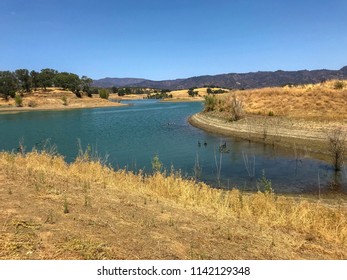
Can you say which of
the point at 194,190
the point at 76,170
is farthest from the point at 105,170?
the point at 194,190

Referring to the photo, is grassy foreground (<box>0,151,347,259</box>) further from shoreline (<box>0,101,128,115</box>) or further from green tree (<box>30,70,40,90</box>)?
green tree (<box>30,70,40,90</box>)

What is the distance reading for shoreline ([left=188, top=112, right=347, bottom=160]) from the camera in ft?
93.5

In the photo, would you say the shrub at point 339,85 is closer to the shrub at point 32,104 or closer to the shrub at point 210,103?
the shrub at point 210,103

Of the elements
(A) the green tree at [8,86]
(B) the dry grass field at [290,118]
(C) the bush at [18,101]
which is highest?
(A) the green tree at [8,86]

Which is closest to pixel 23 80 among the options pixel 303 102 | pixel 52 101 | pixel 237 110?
pixel 52 101

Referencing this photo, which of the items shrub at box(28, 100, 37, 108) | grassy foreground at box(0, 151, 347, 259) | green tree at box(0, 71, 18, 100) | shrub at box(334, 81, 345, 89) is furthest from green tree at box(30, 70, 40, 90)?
grassy foreground at box(0, 151, 347, 259)

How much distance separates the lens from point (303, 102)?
4372cm

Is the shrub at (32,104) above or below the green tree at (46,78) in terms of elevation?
below

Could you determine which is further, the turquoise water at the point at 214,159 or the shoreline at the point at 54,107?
the shoreline at the point at 54,107

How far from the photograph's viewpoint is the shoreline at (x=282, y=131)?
2850cm

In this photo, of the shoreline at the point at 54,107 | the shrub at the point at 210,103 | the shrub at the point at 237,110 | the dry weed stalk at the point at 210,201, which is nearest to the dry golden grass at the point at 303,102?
the shrub at the point at 237,110

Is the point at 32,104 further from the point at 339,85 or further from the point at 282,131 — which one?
the point at 282,131

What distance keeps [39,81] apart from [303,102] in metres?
115

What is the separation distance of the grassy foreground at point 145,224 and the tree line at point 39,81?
122048mm
